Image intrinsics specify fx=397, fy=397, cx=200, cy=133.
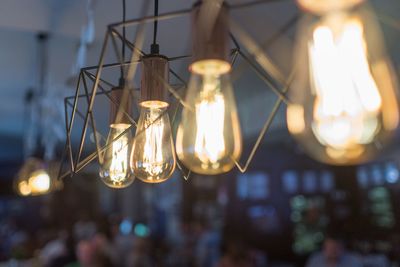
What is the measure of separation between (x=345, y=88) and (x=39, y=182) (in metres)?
2.55

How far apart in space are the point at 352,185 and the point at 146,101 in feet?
19.8

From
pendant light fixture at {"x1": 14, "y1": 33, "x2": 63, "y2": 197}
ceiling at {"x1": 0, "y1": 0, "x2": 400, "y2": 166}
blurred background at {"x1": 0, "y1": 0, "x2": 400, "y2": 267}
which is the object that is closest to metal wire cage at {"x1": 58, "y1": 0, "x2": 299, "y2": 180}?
blurred background at {"x1": 0, "y1": 0, "x2": 400, "y2": 267}

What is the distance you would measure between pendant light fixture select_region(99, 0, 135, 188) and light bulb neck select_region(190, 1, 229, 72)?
0.25m

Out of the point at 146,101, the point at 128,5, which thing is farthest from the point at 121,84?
the point at 128,5

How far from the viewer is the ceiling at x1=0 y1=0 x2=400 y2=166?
176 cm

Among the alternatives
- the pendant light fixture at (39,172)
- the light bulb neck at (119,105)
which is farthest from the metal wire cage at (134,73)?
the pendant light fixture at (39,172)

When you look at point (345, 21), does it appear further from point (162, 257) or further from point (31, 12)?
point (162, 257)

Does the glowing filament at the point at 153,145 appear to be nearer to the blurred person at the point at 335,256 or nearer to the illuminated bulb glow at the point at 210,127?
the illuminated bulb glow at the point at 210,127

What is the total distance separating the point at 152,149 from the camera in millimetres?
692

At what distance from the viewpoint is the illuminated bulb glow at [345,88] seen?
0.45 meters

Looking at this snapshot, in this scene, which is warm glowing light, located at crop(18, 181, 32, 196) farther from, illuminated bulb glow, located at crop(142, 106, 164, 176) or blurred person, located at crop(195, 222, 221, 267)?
blurred person, located at crop(195, 222, 221, 267)

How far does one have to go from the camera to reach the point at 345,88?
45 centimetres

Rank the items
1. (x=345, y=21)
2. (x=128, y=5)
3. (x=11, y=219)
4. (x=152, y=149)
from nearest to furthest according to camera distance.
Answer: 1. (x=345, y=21)
2. (x=152, y=149)
3. (x=128, y=5)
4. (x=11, y=219)

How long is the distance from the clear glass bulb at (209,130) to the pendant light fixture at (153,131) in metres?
0.09
